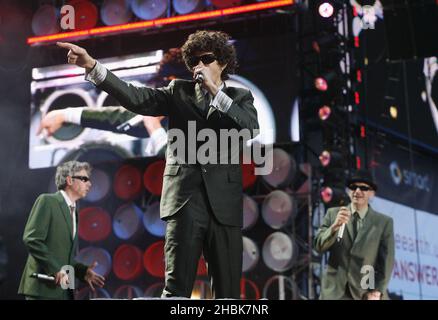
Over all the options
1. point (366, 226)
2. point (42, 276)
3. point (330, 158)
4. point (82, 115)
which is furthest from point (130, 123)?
point (42, 276)

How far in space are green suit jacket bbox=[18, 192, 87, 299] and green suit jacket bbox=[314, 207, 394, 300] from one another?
186cm

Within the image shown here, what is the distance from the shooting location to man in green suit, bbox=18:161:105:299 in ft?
14.3

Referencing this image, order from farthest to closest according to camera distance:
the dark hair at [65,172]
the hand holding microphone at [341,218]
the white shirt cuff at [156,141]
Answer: the white shirt cuff at [156,141], the hand holding microphone at [341,218], the dark hair at [65,172]

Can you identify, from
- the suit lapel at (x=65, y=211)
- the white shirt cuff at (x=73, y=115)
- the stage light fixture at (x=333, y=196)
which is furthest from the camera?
the white shirt cuff at (x=73, y=115)

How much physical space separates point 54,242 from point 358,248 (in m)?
2.21

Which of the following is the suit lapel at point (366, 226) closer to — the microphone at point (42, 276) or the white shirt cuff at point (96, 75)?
the microphone at point (42, 276)

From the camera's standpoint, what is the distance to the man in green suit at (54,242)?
14.3ft

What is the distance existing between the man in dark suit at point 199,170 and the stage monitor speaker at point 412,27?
434cm

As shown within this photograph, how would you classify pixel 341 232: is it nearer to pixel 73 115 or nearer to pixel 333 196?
pixel 333 196

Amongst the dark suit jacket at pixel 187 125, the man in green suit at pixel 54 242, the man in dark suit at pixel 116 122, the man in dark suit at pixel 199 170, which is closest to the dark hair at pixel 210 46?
the man in dark suit at pixel 199 170

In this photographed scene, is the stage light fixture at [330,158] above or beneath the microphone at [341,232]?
above

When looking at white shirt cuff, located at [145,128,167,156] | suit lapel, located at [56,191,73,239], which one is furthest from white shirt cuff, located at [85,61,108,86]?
white shirt cuff, located at [145,128,167,156]
